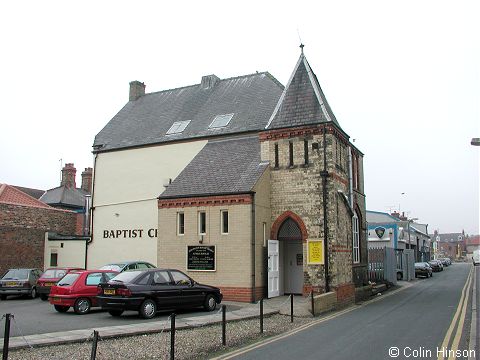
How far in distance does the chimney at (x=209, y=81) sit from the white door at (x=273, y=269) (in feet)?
46.2

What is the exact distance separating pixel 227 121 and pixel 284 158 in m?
6.04

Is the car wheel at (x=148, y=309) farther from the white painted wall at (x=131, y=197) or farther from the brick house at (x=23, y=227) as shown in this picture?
the brick house at (x=23, y=227)

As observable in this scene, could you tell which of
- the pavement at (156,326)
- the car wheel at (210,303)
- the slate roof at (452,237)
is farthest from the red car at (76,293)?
the slate roof at (452,237)

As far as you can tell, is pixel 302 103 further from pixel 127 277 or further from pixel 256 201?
pixel 127 277

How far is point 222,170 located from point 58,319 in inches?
414

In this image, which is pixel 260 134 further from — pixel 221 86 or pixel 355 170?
pixel 221 86

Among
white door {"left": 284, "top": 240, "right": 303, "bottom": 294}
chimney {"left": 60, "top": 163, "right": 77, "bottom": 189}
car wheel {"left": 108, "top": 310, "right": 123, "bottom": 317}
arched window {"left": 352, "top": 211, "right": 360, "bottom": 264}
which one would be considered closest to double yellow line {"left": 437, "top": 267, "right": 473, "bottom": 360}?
arched window {"left": 352, "top": 211, "right": 360, "bottom": 264}

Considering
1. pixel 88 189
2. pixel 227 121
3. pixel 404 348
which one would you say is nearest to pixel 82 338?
Result: pixel 404 348

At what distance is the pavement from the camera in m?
11.1

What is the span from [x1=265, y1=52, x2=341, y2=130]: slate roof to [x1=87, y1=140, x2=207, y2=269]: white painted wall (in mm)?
5527

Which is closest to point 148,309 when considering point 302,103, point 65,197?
point 302,103

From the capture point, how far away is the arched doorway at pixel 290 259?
22.5m

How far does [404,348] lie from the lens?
10.5 m

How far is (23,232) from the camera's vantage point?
94.7 feet
